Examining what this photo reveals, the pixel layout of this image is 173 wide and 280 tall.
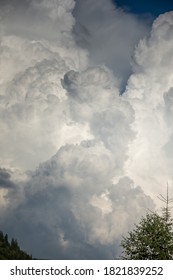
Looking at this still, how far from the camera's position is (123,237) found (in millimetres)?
74875
